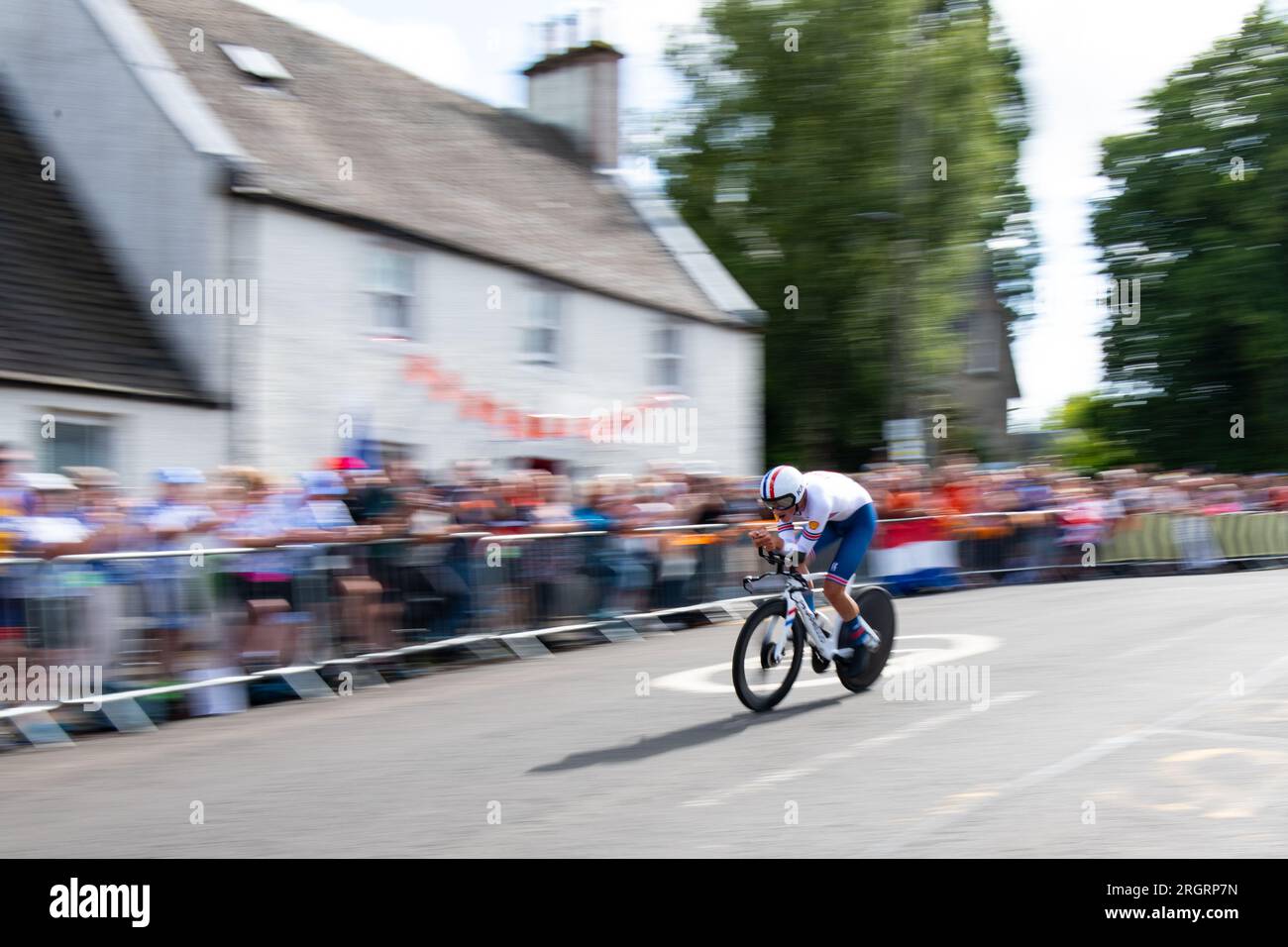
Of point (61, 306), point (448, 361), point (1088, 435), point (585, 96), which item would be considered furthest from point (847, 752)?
point (1088, 435)

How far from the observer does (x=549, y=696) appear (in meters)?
10.6

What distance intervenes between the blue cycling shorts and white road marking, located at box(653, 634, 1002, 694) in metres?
1.08

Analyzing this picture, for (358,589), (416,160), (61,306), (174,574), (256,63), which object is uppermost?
(256,63)

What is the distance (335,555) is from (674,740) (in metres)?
4.04

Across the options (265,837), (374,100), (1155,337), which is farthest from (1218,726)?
(1155,337)

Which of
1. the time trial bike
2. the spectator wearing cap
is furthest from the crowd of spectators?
the time trial bike

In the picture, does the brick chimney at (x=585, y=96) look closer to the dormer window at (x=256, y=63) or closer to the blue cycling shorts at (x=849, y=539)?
the dormer window at (x=256, y=63)

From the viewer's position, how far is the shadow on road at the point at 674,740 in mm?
7964

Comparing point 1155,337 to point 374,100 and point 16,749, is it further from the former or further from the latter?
point 16,749

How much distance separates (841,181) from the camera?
98.0 ft

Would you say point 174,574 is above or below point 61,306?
below

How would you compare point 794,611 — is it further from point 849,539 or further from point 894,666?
point 894,666

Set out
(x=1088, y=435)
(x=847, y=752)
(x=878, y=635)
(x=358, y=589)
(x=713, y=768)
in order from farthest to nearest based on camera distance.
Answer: (x=1088, y=435) < (x=358, y=589) < (x=878, y=635) < (x=847, y=752) < (x=713, y=768)

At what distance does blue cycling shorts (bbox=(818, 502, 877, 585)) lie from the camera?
9688mm
